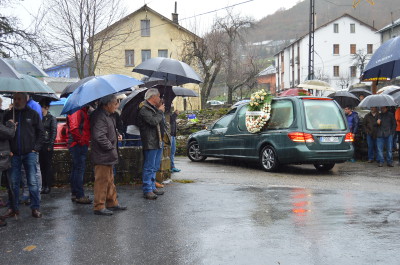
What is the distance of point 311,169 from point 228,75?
113ft

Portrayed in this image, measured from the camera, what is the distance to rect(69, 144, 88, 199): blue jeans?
7331 millimetres

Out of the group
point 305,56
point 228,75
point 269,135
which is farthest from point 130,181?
point 305,56

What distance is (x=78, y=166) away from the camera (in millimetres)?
7426

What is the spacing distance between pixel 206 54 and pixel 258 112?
28021 millimetres

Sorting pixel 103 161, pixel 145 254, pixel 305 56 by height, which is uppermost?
pixel 305 56

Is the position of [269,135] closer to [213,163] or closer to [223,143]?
[223,143]

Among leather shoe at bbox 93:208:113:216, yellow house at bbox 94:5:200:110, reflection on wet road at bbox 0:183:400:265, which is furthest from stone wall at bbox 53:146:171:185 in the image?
yellow house at bbox 94:5:200:110

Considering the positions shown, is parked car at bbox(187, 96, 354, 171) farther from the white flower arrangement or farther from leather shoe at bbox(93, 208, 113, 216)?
leather shoe at bbox(93, 208, 113, 216)

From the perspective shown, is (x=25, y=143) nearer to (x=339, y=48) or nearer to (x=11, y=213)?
(x=11, y=213)

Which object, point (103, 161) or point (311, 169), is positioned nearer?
point (103, 161)

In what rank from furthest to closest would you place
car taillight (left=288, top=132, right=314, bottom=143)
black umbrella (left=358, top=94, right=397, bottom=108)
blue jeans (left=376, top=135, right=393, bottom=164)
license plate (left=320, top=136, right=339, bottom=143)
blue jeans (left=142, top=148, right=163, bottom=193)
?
blue jeans (left=376, top=135, right=393, bottom=164)
black umbrella (left=358, top=94, right=397, bottom=108)
license plate (left=320, top=136, right=339, bottom=143)
car taillight (left=288, top=132, right=314, bottom=143)
blue jeans (left=142, top=148, right=163, bottom=193)

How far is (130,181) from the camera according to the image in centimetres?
914

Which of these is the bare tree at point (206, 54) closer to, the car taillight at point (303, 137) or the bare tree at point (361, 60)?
the bare tree at point (361, 60)

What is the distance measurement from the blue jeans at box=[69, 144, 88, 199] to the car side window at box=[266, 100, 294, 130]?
17.6 ft
